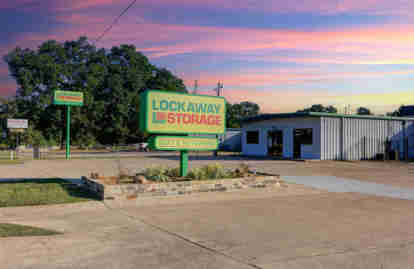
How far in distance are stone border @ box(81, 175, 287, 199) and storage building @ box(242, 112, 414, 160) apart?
17.5 metres

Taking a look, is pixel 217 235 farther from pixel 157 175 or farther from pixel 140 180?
pixel 157 175

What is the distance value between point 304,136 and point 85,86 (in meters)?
44.9

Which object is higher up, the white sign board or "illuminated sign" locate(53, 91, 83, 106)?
"illuminated sign" locate(53, 91, 83, 106)

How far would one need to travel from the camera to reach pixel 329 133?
30344mm

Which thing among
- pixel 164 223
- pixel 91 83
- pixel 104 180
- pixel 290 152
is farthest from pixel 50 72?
pixel 164 223

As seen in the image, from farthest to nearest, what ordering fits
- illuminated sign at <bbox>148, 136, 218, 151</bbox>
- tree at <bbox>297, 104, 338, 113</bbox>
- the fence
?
tree at <bbox>297, 104, 338, 113</bbox> → the fence → illuminated sign at <bbox>148, 136, 218, 151</bbox>

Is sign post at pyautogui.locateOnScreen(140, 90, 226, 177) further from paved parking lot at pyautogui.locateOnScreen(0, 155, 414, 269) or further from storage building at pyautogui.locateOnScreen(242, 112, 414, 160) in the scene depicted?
storage building at pyautogui.locateOnScreen(242, 112, 414, 160)

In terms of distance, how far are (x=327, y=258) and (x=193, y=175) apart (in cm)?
782

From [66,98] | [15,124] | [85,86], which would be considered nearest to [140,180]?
[66,98]

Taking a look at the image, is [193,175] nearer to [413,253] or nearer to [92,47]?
[413,253]

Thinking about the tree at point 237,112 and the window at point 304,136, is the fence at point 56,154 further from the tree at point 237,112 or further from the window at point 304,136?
the tree at point 237,112

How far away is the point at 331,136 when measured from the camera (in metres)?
30.5

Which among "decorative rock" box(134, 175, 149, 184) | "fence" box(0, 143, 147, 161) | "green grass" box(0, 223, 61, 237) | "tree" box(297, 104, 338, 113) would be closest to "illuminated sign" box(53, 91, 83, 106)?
"fence" box(0, 143, 147, 161)

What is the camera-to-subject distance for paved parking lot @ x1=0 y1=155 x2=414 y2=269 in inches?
211
